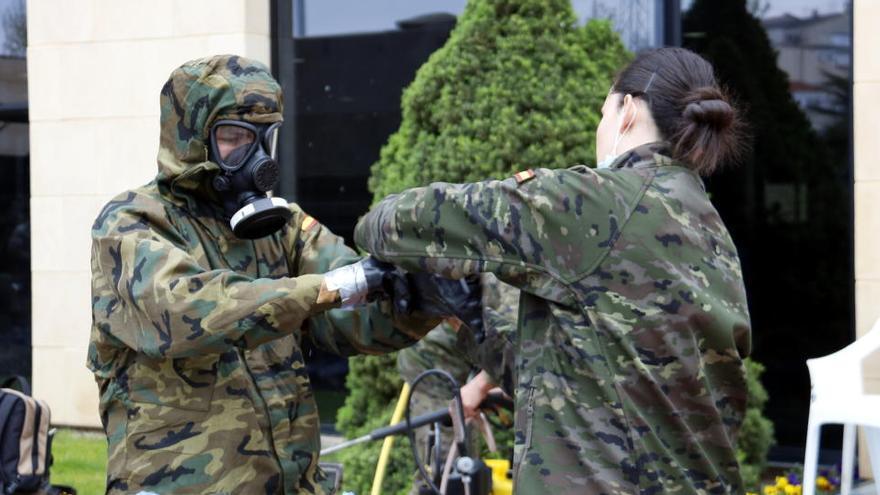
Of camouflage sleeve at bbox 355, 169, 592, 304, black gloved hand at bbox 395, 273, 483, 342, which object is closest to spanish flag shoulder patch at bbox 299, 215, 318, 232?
black gloved hand at bbox 395, 273, 483, 342

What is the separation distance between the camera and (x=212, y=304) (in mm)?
2520

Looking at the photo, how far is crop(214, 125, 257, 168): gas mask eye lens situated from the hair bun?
0.95 meters

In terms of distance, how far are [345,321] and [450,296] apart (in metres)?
0.31

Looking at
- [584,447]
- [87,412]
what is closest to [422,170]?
[87,412]

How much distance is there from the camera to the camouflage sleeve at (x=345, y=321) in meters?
2.92

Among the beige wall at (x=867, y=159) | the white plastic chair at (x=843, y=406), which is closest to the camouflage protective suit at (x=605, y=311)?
the white plastic chair at (x=843, y=406)

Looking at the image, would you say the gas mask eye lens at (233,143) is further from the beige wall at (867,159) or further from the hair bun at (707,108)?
the beige wall at (867,159)

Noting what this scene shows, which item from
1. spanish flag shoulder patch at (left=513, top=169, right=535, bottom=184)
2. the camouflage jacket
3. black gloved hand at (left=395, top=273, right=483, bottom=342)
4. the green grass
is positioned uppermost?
spanish flag shoulder patch at (left=513, top=169, right=535, bottom=184)

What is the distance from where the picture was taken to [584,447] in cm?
229

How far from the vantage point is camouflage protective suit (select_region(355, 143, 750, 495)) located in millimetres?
2281

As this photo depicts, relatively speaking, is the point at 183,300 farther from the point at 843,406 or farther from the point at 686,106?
the point at 843,406

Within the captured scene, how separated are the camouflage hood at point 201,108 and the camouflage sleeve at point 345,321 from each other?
0.33 m

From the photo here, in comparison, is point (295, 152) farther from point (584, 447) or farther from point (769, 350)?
point (584, 447)

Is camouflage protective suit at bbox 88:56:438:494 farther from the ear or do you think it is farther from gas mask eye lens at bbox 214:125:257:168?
the ear
